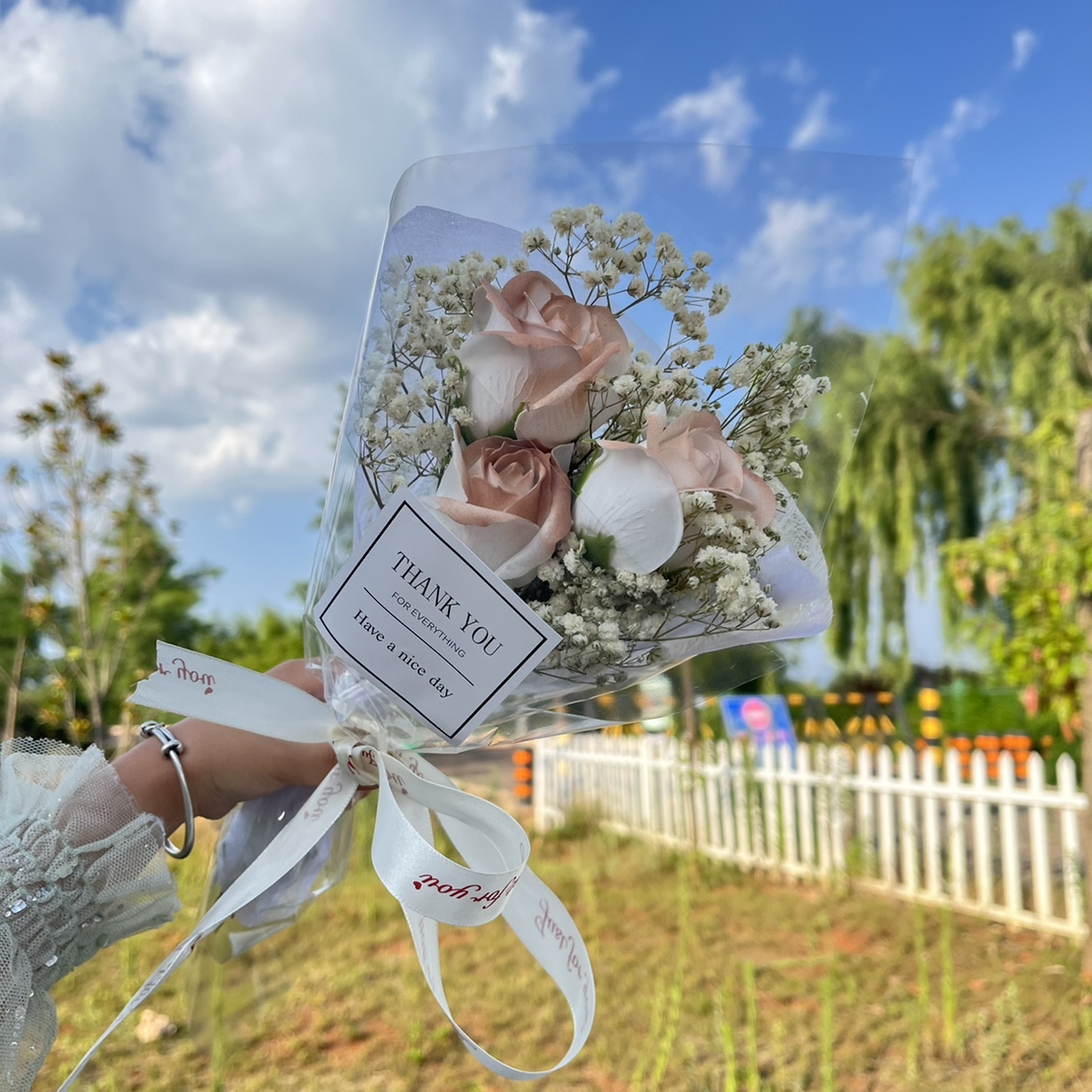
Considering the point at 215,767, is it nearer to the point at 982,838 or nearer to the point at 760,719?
the point at 982,838

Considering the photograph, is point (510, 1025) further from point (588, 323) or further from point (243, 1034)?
point (588, 323)

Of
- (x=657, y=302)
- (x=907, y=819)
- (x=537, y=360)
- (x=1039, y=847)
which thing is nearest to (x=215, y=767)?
(x=537, y=360)

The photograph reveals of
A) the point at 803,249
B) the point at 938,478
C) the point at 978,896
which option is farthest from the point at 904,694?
the point at 803,249

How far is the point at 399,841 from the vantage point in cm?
97

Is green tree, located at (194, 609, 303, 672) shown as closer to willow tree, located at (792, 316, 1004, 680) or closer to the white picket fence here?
the white picket fence

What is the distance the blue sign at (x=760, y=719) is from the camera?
620cm

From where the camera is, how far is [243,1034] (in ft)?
9.48

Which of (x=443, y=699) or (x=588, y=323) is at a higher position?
(x=588, y=323)

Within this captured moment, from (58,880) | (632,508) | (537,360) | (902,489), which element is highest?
(902,489)

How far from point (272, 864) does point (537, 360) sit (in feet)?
2.20

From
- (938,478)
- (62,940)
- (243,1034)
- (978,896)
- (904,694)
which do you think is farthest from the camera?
(904,694)

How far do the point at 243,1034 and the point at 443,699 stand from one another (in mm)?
2574

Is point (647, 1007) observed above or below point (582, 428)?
below

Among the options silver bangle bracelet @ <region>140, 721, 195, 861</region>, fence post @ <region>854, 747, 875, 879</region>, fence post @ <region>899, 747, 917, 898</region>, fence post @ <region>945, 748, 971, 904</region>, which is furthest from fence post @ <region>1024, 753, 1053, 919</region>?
silver bangle bracelet @ <region>140, 721, 195, 861</region>
